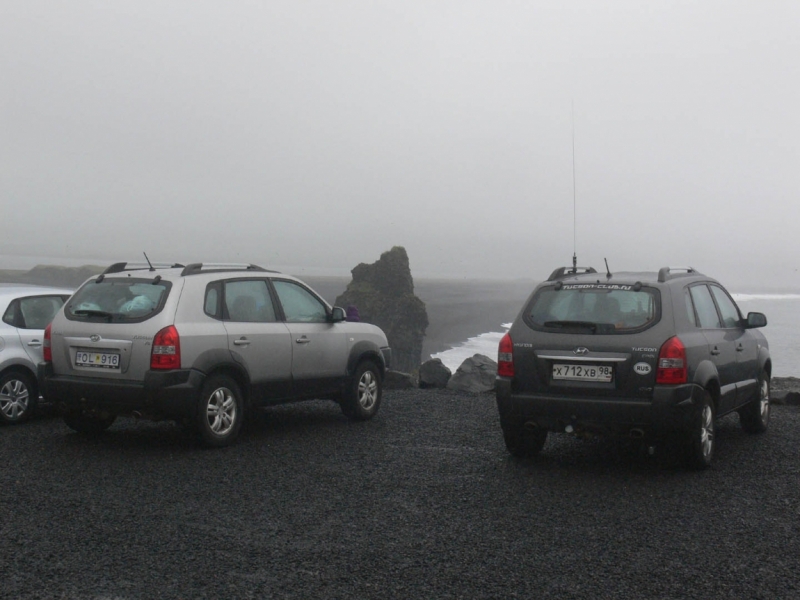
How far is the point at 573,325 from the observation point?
7652mm

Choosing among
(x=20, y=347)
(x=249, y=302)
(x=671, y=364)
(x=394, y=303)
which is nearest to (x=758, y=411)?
(x=671, y=364)

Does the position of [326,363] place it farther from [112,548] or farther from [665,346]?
[112,548]

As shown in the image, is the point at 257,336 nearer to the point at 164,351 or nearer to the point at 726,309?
the point at 164,351

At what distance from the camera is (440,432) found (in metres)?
10.1

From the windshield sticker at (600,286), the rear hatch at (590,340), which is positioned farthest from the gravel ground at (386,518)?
the windshield sticker at (600,286)

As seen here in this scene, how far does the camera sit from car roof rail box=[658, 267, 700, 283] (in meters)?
7.81

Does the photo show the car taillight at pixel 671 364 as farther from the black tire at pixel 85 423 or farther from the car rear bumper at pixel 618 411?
the black tire at pixel 85 423

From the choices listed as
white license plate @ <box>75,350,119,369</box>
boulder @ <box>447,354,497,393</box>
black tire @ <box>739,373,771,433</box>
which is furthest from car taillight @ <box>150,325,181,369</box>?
boulder @ <box>447,354,497,393</box>

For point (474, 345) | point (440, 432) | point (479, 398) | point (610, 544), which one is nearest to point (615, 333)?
point (610, 544)

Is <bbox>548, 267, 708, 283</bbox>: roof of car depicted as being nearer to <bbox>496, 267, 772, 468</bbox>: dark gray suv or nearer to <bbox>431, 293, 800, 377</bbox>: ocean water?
<bbox>496, 267, 772, 468</bbox>: dark gray suv

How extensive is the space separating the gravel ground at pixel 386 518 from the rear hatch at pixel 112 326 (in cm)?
90

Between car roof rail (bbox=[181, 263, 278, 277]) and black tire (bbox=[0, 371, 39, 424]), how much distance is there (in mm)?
2902

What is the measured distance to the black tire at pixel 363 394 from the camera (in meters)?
10.6

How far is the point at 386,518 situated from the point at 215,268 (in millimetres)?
4140
